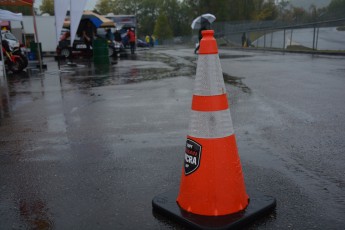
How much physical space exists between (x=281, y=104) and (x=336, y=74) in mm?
5593

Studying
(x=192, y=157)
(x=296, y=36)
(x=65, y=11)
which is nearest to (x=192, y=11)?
(x=296, y=36)

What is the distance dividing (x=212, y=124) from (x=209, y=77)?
1.22 feet

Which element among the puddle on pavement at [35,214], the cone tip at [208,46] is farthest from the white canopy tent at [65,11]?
the cone tip at [208,46]

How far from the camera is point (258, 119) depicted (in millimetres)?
6309

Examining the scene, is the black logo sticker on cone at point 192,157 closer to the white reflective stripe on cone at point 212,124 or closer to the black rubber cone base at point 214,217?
the white reflective stripe on cone at point 212,124

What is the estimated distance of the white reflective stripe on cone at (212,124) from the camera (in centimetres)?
300

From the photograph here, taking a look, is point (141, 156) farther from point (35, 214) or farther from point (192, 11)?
point (192, 11)

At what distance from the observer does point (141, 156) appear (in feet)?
15.2

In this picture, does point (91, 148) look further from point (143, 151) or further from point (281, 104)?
point (281, 104)

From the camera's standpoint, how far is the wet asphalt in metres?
3.15

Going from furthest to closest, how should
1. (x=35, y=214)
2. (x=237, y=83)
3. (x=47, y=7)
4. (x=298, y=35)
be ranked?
(x=47, y=7)
(x=298, y=35)
(x=237, y=83)
(x=35, y=214)

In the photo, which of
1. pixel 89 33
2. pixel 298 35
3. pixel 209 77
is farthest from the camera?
pixel 298 35

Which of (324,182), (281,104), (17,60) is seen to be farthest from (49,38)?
(324,182)

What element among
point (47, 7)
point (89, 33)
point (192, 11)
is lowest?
point (89, 33)
